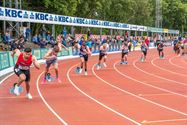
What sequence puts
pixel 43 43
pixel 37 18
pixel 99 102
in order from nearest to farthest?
pixel 99 102 → pixel 37 18 → pixel 43 43

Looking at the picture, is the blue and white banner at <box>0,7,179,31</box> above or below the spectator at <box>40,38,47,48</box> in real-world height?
above

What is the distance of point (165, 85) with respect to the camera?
66.0 ft

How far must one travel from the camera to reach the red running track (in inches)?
465

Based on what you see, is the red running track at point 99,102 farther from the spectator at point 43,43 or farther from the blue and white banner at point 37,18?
the spectator at point 43,43

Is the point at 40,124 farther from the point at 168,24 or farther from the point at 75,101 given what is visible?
the point at 168,24

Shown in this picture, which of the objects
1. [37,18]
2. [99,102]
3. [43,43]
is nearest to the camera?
[99,102]

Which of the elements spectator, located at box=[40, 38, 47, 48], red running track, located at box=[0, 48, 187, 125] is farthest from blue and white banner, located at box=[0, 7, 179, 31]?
red running track, located at box=[0, 48, 187, 125]

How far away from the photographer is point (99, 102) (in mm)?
14805

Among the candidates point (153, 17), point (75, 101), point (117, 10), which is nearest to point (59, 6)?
point (117, 10)

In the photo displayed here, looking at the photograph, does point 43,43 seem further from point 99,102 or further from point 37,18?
point 99,102

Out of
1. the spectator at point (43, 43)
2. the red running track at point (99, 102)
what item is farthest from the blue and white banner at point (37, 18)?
the red running track at point (99, 102)

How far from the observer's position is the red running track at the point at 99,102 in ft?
38.7

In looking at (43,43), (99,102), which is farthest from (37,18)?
(99,102)

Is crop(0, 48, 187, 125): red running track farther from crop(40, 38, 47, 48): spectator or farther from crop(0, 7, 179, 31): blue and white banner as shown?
crop(40, 38, 47, 48): spectator
